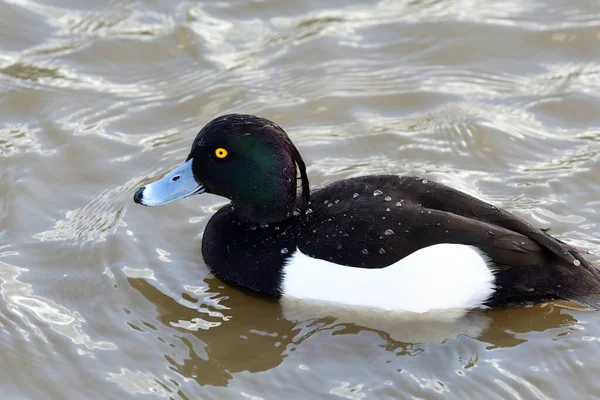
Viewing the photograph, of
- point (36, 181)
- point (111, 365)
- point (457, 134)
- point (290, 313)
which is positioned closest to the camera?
point (111, 365)

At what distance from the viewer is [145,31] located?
27.4 ft

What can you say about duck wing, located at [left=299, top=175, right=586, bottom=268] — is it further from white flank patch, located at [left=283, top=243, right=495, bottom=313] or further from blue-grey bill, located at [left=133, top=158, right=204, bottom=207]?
blue-grey bill, located at [left=133, top=158, right=204, bottom=207]

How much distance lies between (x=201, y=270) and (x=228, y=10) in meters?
3.60

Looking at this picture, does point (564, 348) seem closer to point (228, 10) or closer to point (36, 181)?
point (36, 181)

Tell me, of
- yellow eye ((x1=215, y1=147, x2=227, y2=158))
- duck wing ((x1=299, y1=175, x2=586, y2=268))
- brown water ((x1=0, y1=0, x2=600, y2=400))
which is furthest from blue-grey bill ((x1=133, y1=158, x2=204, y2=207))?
duck wing ((x1=299, y1=175, x2=586, y2=268))

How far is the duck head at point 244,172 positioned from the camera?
5.38 meters

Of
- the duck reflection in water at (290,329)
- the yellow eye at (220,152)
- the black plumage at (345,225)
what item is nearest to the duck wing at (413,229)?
the black plumage at (345,225)

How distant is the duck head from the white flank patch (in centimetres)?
42

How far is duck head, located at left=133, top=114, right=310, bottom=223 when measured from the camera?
5.38 meters

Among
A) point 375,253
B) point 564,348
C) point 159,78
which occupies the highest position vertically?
point 159,78

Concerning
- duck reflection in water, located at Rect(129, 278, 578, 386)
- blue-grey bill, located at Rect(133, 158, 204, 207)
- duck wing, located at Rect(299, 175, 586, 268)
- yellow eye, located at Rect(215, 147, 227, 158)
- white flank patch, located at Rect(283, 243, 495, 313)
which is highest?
yellow eye, located at Rect(215, 147, 227, 158)

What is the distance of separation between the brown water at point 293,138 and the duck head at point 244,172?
526 mm

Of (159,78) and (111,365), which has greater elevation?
(159,78)

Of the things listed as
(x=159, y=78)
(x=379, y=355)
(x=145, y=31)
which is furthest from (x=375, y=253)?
(x=145, y=31)
